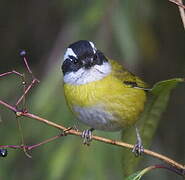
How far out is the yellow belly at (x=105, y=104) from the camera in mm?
4004

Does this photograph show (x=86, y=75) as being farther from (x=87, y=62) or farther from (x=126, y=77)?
(x=126, y=77)

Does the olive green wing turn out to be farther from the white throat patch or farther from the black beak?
the black beak

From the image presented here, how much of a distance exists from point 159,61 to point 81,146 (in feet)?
5.17

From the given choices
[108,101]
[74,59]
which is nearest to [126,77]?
[108,101]

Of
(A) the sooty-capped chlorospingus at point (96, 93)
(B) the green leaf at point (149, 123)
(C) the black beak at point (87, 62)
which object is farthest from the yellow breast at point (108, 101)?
(B) the green leaf at point (149, 123)

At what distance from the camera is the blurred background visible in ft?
15.5

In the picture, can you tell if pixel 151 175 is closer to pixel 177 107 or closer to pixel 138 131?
pixel 177 107

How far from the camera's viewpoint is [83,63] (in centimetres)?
402

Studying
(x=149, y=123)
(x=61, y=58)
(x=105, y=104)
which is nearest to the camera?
(x=149, y=123)

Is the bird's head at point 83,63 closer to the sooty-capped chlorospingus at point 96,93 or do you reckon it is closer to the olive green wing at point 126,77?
the sooty-capped chlorospingus at point 96,93

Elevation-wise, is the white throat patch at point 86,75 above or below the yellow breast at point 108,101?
above

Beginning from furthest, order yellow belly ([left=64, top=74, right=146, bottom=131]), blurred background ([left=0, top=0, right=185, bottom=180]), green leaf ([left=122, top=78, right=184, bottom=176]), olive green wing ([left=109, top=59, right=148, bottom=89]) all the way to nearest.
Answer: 1. blurred background ([left=0, top=0, right=185, bottom=180])
2. olive green wing ([left=109, top=59, right=148, bottom=89])
3. yellow belly ([left=64, top=74, right=146, bottom=131])
4. green leaf ([left=122, top=78, right=184, bottom=176])

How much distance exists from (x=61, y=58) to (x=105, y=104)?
134 cm

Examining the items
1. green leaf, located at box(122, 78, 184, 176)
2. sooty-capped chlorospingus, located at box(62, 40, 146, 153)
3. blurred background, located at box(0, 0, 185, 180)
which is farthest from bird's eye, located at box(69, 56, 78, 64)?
blurred background, located at box(0, 0, 185, 180)
